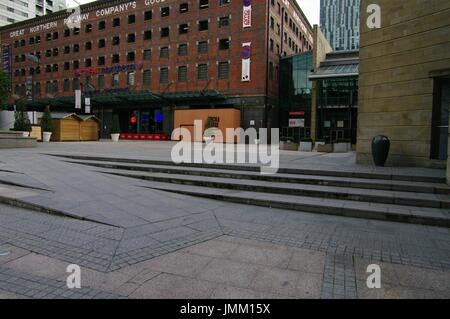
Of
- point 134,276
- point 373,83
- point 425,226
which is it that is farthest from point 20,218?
point 373,83

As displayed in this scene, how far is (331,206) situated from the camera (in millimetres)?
7062

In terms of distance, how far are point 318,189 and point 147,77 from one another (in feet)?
127

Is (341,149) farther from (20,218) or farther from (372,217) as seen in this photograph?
(20,218)

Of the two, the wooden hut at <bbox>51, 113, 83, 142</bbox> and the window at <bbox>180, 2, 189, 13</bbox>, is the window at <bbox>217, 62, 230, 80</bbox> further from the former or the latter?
the wooden hut at <bbox>51, 113, 83, 142</bbox>

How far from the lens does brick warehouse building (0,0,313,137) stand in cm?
3644

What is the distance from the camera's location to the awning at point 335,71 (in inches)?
1281

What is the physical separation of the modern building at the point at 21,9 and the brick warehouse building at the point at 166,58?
51.3m

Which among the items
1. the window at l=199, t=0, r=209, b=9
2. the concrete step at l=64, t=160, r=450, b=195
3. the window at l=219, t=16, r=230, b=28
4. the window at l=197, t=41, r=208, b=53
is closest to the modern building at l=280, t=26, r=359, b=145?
the window at l=219, t=16, r=230, b=28

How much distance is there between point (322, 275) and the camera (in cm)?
399

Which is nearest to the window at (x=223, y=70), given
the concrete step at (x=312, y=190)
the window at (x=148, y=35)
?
the window at (x=148, y=35)

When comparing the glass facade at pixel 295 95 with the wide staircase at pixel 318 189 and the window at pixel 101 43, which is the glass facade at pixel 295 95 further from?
the wide staircase at pixel 318 189

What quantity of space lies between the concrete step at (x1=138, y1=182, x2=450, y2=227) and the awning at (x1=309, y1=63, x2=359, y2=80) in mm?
27839

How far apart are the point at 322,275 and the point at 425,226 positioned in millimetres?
3379
